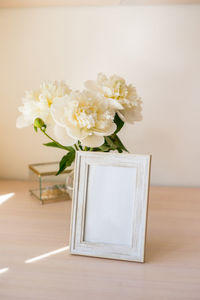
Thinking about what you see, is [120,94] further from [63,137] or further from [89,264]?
[89,264]

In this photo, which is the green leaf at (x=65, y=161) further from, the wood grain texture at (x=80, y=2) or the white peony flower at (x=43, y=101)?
the wood grain texture at (x=80, y=2)

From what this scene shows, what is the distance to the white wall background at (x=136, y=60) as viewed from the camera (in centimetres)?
136

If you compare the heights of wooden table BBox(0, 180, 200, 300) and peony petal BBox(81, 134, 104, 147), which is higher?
peony petal BBox(81, 134, 104, 147)

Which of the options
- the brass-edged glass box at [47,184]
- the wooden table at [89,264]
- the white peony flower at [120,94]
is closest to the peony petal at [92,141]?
the white peony flower at [120,94]

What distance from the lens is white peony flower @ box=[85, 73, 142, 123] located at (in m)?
0.82

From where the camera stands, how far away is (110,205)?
30.7 inches

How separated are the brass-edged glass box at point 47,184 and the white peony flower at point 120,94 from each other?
437mm

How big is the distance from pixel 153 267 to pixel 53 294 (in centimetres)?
25

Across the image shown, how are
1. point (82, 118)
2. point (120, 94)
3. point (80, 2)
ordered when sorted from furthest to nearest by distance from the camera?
point (80, 2) < point (120, 94) < point (82, 118)

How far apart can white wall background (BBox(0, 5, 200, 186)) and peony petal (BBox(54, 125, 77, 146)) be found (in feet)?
2.33

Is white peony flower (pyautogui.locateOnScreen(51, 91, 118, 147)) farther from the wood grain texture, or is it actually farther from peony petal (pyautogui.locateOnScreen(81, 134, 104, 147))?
the wood grain texture

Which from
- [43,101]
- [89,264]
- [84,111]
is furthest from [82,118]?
[89,264]

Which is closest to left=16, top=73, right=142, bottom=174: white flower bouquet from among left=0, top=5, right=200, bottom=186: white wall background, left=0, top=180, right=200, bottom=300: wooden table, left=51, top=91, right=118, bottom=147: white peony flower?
left=51, top=91, right=118, bottom=147: white peony flower

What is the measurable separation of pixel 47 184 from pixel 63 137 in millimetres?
506
